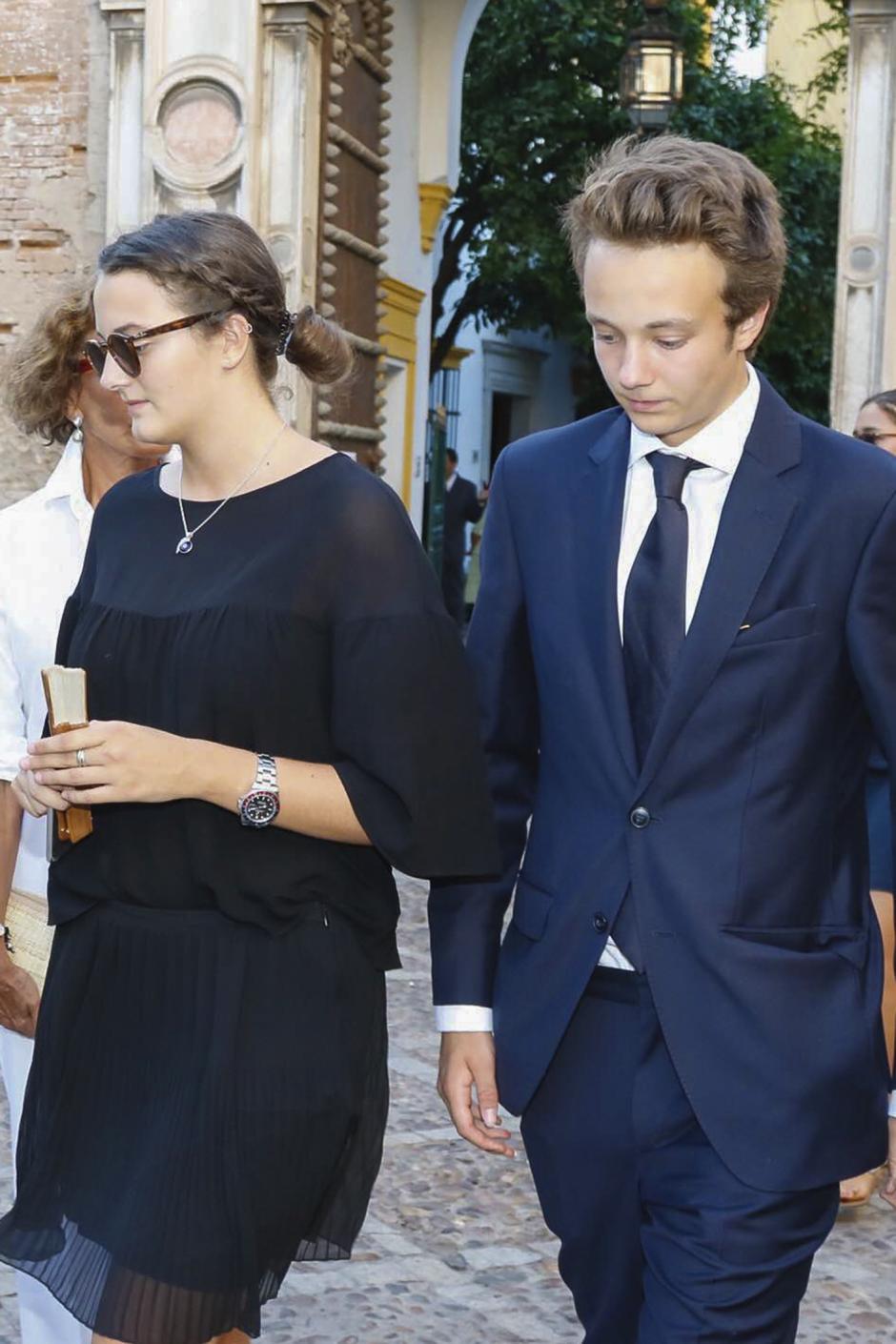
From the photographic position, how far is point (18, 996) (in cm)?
340

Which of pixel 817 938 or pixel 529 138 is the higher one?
pixel 529 138

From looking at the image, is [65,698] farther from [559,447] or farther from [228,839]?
[559,447]

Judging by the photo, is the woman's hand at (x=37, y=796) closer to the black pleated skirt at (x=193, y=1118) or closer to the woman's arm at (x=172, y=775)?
the woman's arm at (x=172, y=775)

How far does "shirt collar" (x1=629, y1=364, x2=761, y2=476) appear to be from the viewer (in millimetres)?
2861

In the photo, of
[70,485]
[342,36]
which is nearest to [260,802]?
[70,485]

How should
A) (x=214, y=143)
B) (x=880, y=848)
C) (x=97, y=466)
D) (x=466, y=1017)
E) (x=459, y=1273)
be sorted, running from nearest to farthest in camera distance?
(x=466, y=1017) → (x=97, y=466) → (x=880, y=848) → (x=459, y=1273) → (x=214, y=143)

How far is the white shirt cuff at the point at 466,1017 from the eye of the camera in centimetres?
301

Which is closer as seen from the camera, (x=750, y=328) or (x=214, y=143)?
(x=750, y=328)

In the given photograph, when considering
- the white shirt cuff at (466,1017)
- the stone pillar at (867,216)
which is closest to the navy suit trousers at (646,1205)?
the white shirt cuff at (466,1017)

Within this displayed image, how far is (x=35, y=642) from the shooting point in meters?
3.49

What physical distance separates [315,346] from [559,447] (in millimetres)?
374

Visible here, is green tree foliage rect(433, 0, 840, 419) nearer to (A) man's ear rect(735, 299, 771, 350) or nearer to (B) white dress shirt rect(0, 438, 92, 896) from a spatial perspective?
(B) white dress shirt rect(0, 438, 92, 896)

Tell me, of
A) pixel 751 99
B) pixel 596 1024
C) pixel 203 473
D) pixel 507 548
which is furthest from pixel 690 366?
pixel 751 99

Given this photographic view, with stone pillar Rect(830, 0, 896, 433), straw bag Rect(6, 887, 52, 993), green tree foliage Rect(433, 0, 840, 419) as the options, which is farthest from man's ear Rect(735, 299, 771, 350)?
green tree foliage Rect(433, 0, 840, 419)
